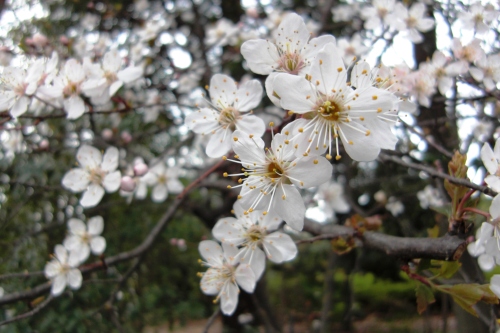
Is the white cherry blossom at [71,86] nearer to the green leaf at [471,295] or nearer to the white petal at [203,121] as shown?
the white petal at [203,121]

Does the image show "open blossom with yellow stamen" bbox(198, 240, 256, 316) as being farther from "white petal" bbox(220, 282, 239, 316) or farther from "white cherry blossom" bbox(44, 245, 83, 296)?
"white cherry blossom" bbox(44, 245, 83, 296)

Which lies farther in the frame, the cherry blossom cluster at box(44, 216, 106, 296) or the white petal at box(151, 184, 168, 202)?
the white petal at box(151, 184, 168, 202)

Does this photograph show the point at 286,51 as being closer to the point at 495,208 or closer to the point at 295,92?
the point at 295,92

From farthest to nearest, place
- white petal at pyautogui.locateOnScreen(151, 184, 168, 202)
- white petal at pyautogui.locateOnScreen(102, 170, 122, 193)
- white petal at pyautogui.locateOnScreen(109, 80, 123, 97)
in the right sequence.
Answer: white petal at pyautogui.locateOnScreen(151, 184, 168, 202)
white petal at pyautogui.locateOnScreen(102, 170, 122, 193)
white petal at pyautogui.locateOnScreen(109, 80, 123, 97)

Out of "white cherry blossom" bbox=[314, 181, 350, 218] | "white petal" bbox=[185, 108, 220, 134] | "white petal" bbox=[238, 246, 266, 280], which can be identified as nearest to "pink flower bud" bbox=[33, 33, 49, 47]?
"white petal" bbox=[185, 108, 220, 134]

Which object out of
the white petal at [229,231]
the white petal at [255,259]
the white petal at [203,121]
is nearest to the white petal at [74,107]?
the white petal at [203,121]

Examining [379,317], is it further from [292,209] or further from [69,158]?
[292,209]

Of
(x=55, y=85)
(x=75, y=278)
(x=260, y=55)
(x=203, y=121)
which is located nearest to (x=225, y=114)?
(x=203, y=121)
